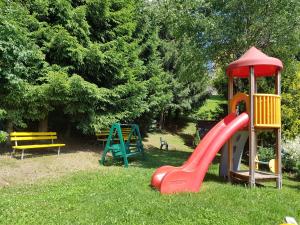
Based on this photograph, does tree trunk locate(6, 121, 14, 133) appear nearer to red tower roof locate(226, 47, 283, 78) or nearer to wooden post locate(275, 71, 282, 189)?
red tower roof locate(226, 47, 283, 78)

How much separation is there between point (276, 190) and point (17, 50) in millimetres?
8475

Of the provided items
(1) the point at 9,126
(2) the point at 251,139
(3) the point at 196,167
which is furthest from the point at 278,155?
(1) the point at 9,126

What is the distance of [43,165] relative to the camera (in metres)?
10.3

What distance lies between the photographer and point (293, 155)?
11586 mm

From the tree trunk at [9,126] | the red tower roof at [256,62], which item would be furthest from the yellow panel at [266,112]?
the tree trunk at [9,126]

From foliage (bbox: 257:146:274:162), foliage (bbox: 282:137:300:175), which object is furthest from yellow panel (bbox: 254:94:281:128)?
foliage (bbox: 257:146:274:162)

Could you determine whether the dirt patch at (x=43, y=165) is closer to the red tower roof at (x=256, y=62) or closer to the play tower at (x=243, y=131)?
the play tower at (x=243, y=131)

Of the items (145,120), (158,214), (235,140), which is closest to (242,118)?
(235,140)

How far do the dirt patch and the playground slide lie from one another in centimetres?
345

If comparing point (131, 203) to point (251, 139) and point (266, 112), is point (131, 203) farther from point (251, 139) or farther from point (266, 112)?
point (266, 112)

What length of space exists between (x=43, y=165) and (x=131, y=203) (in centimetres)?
508

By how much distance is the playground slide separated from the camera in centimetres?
704

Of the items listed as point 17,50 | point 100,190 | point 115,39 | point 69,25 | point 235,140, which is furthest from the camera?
point 115,39

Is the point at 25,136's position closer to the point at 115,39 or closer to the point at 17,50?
the point at 17,50
